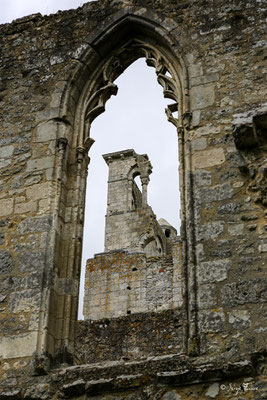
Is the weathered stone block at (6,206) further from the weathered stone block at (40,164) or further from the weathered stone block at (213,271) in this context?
the weathered stone block at (213,271)

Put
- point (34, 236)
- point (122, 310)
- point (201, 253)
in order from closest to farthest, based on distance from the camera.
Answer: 1. point (201, 253)
2. point (34, 236)
3. point (122, 310)

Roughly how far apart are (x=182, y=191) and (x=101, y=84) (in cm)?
205

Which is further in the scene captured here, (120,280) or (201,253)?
(120,280)

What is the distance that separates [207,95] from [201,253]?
5.89 feet

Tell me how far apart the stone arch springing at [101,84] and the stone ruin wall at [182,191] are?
18 mm

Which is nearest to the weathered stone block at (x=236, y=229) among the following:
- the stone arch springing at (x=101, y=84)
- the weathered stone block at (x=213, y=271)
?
the weathered stone block at (x=213, y=271)

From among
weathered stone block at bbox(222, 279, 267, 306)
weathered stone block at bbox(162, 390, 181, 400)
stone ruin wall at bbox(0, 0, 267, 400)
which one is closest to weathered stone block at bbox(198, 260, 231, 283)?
stone ruin wall at bbox(0, 0, 267, 400)

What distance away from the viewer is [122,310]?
1720 centimetres

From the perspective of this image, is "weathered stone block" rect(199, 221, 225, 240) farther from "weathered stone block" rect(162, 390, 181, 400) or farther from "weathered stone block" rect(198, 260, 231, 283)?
"weathered stone block" rect(162, 390, 181, 400)

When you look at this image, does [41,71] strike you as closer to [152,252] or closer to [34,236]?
[34,236]

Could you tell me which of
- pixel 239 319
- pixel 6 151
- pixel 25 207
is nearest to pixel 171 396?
pixel 239 319

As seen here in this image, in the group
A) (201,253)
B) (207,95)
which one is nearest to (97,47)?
(207,95)

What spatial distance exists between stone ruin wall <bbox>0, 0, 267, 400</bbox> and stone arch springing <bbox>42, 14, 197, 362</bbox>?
2 cm

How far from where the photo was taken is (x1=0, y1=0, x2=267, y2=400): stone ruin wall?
5852 mm
